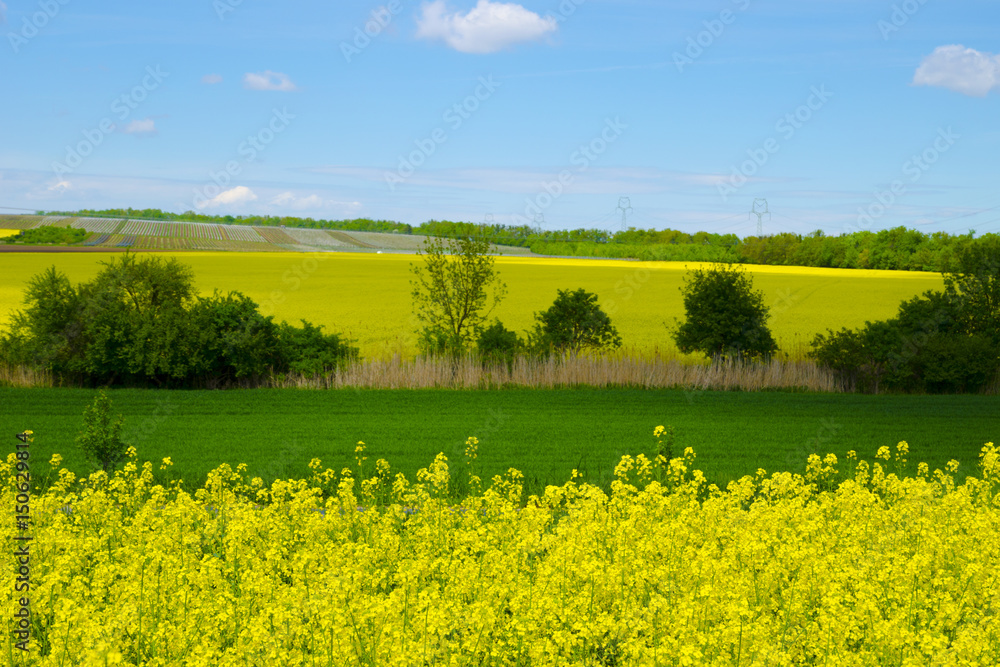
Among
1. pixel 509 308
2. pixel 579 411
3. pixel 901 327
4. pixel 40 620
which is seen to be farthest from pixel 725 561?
pixel 509 308

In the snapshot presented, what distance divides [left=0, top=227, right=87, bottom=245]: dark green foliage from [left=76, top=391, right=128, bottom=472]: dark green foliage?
8520cm

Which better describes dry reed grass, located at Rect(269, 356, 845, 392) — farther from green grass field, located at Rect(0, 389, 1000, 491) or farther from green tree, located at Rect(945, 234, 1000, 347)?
green tree, located at Rect(945, 234, 1000, 347)

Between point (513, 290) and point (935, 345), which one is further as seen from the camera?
point (513, 290)

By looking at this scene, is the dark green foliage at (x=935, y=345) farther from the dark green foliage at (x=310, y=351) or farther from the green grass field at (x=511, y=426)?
the dark green foliage at (x=310, y=351)

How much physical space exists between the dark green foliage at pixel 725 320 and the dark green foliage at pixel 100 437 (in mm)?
15166

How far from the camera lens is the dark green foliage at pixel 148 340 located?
19.2 meters

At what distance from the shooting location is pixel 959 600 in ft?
20.1

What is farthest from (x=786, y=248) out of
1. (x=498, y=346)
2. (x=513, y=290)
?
(x=498, y=346)

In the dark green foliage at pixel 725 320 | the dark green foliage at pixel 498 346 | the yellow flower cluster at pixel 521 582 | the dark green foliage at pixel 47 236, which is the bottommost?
the yellow flower cluster at pixel 521 582

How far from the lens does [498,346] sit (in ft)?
68.4

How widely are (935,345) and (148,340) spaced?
18737 millimetres

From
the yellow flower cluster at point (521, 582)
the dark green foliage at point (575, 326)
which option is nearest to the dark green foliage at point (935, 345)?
the dark green foliage at point (575, 326)

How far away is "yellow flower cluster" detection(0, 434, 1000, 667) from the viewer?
4836mm

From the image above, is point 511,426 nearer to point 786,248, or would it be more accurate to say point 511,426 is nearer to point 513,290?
point 513,290
